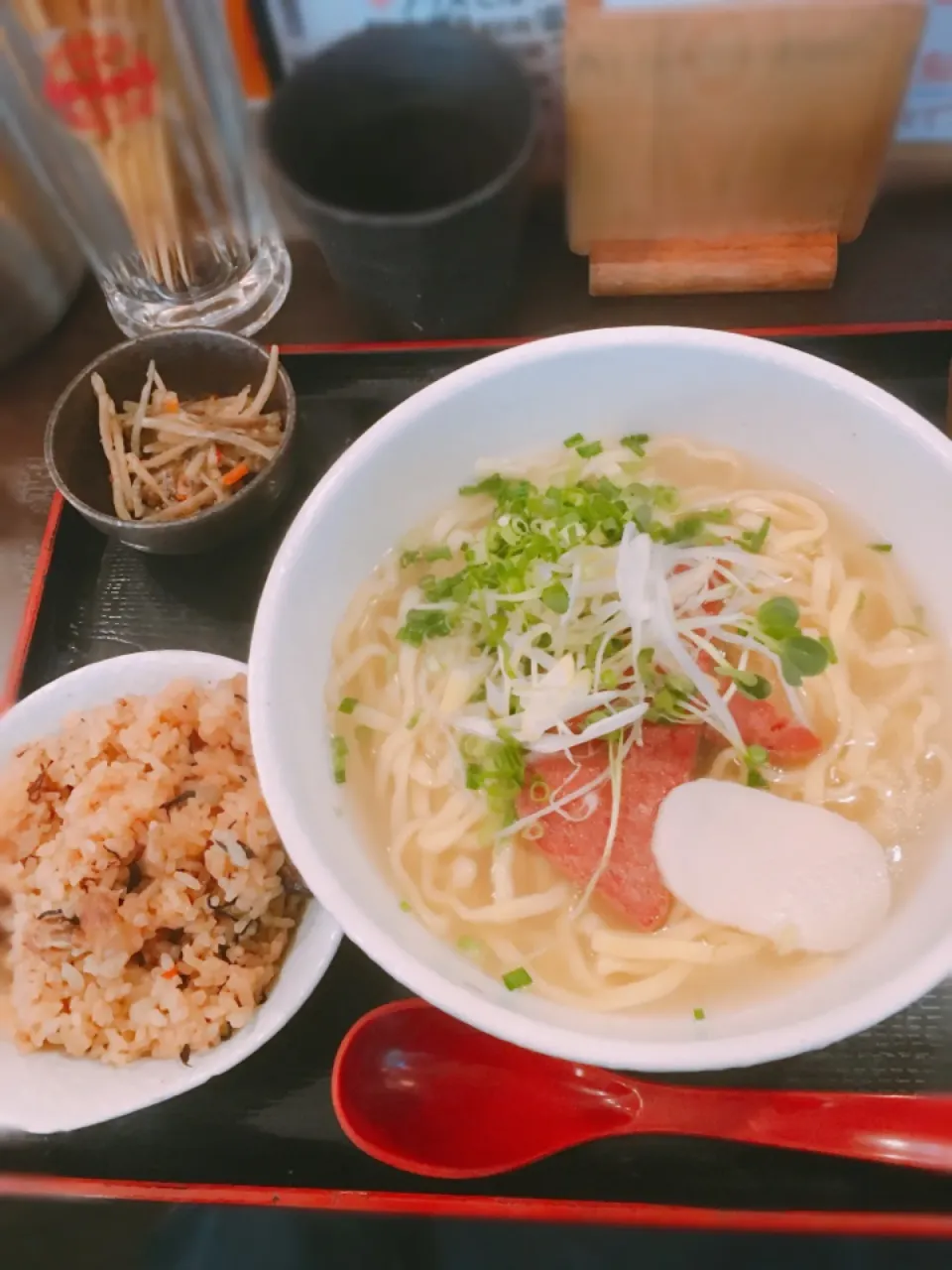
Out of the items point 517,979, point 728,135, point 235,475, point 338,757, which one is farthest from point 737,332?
point 517,979

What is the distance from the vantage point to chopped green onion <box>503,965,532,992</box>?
1031 millimetres

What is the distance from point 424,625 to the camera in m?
1.25

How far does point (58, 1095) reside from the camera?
113cm

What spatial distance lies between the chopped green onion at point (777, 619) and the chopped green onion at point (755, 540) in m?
0.11

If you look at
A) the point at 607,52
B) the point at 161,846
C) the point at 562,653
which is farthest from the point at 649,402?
the point at 161,846

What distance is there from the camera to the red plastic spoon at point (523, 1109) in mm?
1078

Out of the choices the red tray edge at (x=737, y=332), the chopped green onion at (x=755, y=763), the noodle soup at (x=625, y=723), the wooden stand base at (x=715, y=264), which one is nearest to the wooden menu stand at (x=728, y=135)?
the wooden stand base at (x=715, y=264)

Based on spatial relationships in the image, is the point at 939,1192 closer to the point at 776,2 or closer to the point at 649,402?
the point at 649,402

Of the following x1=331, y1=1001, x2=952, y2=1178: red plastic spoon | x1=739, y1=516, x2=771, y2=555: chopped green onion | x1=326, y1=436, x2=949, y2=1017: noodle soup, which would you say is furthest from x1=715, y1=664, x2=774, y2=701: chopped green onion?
x1=331, y1=1001, x2=952, y2=1178: red plastic spoon

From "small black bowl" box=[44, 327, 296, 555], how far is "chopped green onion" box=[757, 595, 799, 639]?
0.75m

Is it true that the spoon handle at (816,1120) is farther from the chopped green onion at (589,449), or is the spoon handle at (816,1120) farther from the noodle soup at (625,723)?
the chopped green onion at (589,449)

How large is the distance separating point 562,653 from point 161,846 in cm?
53

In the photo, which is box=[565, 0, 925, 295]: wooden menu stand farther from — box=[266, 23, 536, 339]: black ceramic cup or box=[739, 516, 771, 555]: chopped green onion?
box=[739, 516, 771, 555]: chopped green onion

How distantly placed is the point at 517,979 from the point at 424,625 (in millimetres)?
440
